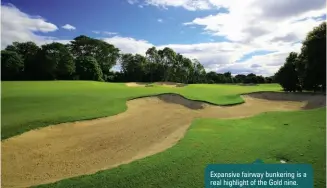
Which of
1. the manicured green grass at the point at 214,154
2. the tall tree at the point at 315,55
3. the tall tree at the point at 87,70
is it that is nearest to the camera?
the manicured green grass at the point at 214,154

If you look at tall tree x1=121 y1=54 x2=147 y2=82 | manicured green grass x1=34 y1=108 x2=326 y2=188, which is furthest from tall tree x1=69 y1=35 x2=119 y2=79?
manicured green grass x1=34 y1=108 x2=326 y2=188

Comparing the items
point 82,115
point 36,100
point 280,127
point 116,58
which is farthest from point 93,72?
point 280,127

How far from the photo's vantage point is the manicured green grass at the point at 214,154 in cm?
926

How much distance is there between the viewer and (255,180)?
912 cm

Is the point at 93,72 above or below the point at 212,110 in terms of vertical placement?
above

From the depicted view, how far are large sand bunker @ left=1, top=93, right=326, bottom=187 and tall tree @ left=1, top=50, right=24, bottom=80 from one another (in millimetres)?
49199

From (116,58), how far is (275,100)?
227ft

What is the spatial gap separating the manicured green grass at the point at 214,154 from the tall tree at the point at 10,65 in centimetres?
5810

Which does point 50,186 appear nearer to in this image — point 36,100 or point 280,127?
point 280,127

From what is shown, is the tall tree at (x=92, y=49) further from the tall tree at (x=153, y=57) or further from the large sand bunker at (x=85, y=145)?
the large sand bunker at (x=85, y=145)

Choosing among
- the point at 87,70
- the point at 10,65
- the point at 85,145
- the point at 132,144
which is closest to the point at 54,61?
the point at 87,70

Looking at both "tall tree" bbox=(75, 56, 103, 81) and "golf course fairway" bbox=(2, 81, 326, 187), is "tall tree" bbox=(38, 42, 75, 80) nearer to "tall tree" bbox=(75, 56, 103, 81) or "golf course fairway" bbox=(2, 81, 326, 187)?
→ "tall tree" bbox=(75, 56, 103, 81)

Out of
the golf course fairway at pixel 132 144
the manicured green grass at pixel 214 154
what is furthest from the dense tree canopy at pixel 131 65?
the manicured green grass at pixel 214 154

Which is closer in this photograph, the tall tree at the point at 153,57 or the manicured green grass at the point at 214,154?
the manicured green grass at the point at 214,154
